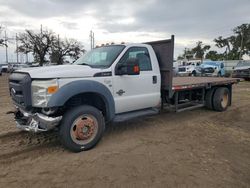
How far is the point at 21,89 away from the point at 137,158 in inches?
97.3

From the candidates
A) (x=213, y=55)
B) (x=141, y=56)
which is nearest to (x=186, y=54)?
(x=213, y=55)

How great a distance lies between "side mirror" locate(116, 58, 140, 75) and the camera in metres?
5.02

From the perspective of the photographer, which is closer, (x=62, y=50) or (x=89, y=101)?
(x=89, y=101)

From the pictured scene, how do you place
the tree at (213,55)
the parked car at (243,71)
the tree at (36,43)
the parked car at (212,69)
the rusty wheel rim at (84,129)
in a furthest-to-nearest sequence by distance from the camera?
1. the tree at (213,55)
2. the tree at (36,43)
3. the parked car at (212,69)
4. the parked car at (243,71)
5. the rusty wheel rim at (84,129)

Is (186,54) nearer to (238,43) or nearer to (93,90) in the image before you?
(238,43)

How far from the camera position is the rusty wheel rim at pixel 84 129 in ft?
14.9

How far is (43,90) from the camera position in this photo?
4.24 m

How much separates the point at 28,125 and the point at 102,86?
5.29ft

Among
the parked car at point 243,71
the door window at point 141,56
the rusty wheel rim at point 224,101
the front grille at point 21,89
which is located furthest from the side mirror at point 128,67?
the parked car at point 243,71

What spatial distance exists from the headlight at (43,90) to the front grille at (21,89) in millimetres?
134

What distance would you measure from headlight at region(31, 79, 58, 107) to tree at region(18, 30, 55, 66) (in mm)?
53198

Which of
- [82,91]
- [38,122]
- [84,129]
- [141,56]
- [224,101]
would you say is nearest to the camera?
[38,122]

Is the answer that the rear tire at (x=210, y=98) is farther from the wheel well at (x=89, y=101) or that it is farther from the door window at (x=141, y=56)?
the wheel well at (x=89, y=101)

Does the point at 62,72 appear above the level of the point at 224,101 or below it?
above
